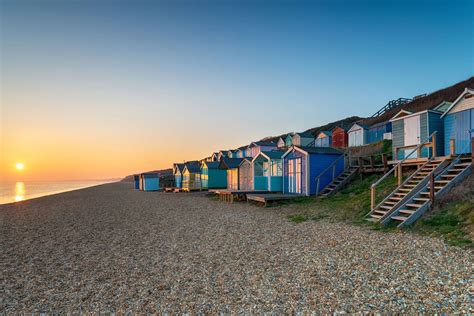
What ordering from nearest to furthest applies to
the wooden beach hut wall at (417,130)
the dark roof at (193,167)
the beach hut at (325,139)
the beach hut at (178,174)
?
1. the wooden beach hut wall at (417,130)
2. the dark roof at (193,167)
3. the beach hut at (178,174)
4. the beach hut at (325,139)

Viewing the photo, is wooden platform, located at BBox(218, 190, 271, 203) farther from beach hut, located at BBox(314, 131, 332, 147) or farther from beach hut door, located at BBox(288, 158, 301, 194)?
beach hut, located at BBox(314, 131, 332, 147)

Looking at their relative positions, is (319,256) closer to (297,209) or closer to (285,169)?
(297,209)

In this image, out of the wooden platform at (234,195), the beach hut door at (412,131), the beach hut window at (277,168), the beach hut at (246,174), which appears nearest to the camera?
the beach hut door at (412,131)

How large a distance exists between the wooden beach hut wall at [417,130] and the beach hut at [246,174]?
11645mm

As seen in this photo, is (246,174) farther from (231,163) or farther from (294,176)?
(294,176)

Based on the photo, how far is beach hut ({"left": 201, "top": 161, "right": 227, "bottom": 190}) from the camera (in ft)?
118

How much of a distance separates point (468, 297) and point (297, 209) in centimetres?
1119

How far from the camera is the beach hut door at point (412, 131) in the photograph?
16.8 metres

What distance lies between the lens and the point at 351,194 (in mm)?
16641

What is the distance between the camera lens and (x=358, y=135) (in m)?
36.9

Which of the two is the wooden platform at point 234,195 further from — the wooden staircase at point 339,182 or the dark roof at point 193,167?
the dark roof at point 193,167

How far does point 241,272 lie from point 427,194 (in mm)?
8346

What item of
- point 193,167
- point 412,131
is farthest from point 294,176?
point 193,167

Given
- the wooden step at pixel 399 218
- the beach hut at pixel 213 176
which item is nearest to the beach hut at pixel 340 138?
the beach hut at pixel 213 176
